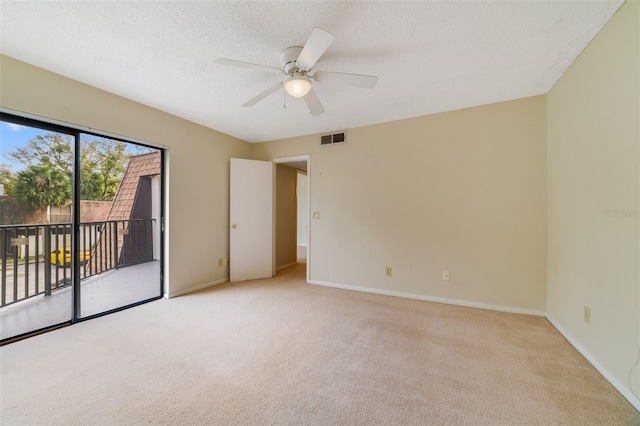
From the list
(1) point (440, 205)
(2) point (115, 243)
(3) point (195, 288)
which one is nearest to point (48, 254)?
(2) point (115, 243)

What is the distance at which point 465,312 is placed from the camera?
2.77 metres

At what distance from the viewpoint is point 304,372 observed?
172 cm

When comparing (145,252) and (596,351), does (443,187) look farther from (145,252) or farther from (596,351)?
(145,252)

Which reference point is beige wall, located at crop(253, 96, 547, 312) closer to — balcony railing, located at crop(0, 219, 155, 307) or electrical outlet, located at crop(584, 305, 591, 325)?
electrical outlet, located at crop(584, 305, 591, 325)

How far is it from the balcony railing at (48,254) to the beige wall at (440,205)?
10.0 feet

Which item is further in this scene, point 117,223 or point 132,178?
point 117,223

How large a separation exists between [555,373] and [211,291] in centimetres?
378

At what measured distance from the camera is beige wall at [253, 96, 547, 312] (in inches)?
105

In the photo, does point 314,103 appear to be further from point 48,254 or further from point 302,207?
point 302,207

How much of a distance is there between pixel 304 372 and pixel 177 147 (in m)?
3.22

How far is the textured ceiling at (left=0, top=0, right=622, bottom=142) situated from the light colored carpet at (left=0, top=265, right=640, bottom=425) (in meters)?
2.48

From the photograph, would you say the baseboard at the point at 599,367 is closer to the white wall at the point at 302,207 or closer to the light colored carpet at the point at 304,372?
the light colored carpet at the point at 304,372

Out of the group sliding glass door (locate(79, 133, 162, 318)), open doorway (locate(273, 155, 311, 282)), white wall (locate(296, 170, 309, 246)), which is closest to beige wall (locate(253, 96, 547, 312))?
open doorway (locate(273, 155, 311, 282))

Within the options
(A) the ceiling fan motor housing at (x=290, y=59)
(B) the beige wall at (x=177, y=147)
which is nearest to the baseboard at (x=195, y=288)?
(B) the beige wall at (x=177, y=147)
